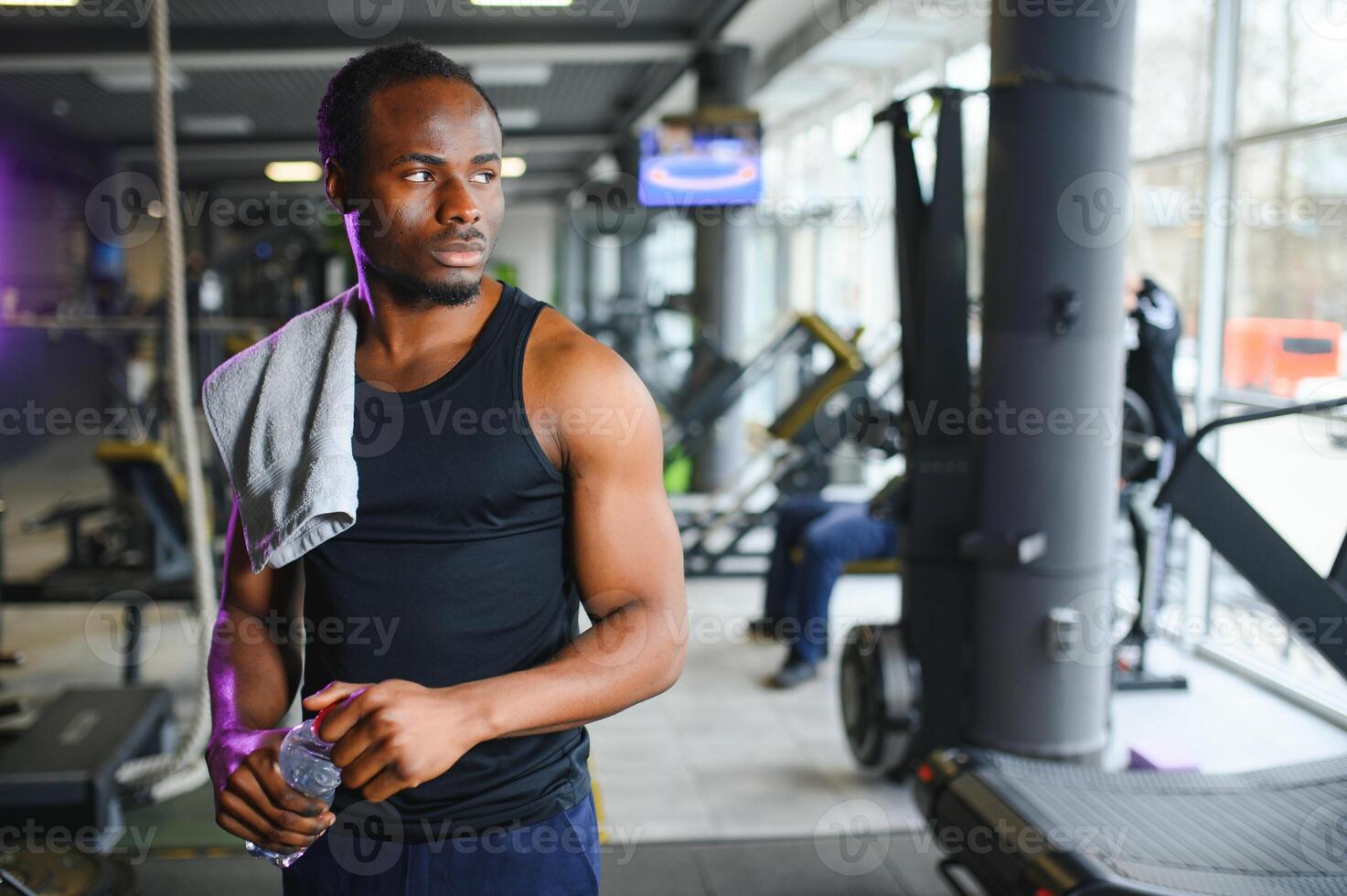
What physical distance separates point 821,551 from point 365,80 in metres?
3.47

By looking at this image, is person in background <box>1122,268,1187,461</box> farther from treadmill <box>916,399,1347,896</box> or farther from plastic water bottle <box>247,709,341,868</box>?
plastic water bottle <box>247,709,341,868</box>

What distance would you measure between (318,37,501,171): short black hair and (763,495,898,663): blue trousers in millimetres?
3331

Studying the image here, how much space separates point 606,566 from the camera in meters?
1.18

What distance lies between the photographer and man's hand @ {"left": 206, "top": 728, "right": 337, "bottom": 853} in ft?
3.47

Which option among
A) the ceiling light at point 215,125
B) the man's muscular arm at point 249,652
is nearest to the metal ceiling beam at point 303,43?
the ceiling light at point 215,125

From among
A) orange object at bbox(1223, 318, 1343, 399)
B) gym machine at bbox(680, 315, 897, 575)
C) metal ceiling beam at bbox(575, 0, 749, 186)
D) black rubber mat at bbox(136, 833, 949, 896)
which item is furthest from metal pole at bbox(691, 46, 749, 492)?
black rubber mat at bbox(136, 833, 949, 896)

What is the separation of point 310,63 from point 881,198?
14.0 feet

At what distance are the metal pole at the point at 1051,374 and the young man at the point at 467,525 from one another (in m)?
2.15

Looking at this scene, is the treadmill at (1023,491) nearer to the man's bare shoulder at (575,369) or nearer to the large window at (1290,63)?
the large window at (1290,63)

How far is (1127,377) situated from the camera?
4.25 metres

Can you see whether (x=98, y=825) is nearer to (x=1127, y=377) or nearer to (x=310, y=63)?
(x=1127, y=377)

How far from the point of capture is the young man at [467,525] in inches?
45.0

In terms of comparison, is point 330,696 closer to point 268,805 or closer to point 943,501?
point 268,805

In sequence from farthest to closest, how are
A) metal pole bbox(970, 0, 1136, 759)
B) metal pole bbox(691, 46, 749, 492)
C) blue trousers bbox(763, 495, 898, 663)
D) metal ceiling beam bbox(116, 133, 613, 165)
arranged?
metal ceiling beam bbox(116, 133, 613, 165) → metal pole bbox(691, 46, 749, 492) → blue trousers bbox(763, 495, 898, 663) → metal pole bbox(970, 0, 1136, 759)
